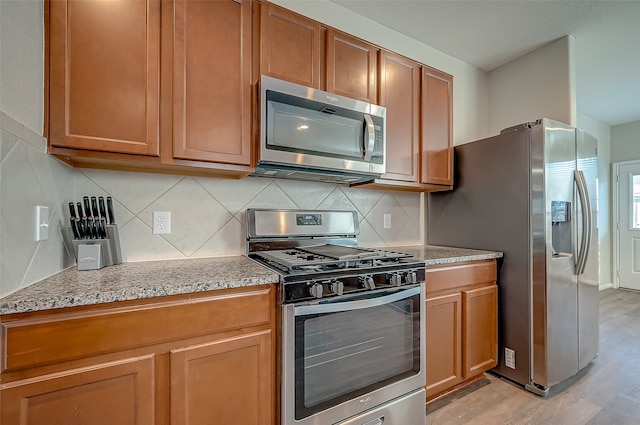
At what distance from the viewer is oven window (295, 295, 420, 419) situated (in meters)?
1.26

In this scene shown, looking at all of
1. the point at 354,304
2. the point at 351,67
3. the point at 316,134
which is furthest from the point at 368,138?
the point at 354,304

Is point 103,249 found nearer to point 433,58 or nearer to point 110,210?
point 110,210

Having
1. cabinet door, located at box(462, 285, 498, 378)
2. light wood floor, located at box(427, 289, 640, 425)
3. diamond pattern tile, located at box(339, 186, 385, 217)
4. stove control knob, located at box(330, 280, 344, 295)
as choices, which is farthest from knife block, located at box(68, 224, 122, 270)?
cabinet door, located at box(462, 285, 498, 378)

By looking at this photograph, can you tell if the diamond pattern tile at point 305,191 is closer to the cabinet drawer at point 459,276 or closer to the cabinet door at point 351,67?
the cabinet door at point 351,67

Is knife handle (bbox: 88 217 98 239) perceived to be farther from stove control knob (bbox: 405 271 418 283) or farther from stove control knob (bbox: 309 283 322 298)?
stove control knob (bbox: 405 271 418 283)

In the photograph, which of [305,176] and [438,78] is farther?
[438,78]

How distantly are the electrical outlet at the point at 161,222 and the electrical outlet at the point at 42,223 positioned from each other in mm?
491

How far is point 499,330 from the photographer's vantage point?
213cm

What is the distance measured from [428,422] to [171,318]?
5.11ft

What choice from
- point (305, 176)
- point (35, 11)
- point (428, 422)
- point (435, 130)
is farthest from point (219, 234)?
point (435, 130)

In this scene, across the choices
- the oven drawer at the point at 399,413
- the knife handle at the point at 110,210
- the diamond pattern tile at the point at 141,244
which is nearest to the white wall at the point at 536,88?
the oven drawer at the point at 399,413

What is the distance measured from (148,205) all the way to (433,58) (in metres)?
2.69

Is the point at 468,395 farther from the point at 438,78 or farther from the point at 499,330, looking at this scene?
the point at 438,78

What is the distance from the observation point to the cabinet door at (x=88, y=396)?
851 mm
